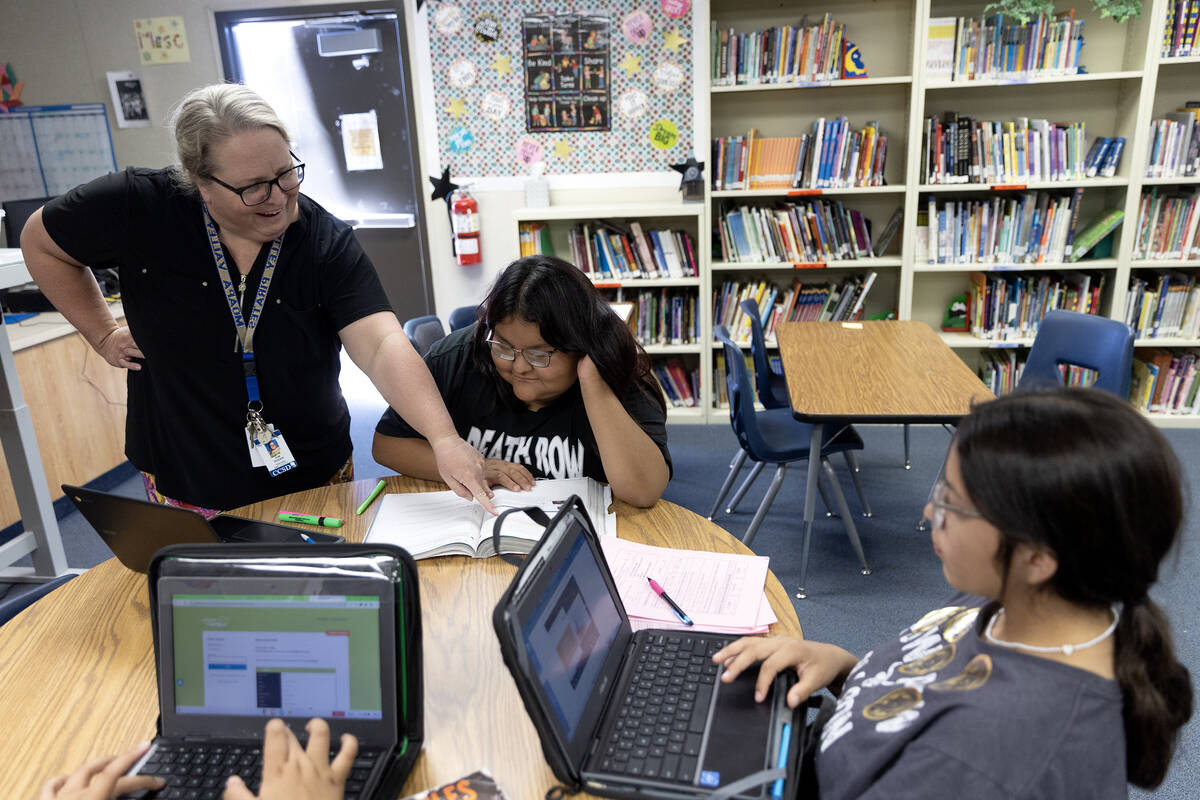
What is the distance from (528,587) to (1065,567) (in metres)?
0.51

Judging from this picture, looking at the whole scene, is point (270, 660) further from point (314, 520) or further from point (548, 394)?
point (548, 394)

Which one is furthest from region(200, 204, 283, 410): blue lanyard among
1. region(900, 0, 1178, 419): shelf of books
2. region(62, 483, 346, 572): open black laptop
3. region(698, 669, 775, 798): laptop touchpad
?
region(900, 0, 1178, 419): shelf of books

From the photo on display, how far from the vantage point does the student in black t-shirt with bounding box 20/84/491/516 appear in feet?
→ 5.16

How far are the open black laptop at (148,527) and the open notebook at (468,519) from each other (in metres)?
0.13

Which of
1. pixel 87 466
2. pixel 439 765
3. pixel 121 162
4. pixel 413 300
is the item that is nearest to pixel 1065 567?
pixel 439 765

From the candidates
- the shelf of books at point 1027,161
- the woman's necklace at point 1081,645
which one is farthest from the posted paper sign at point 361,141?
the woman's necklace at point 1081,645

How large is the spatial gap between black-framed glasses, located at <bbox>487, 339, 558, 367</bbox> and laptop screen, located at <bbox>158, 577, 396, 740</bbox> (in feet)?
2.59

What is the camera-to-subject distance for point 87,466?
3.48 metres

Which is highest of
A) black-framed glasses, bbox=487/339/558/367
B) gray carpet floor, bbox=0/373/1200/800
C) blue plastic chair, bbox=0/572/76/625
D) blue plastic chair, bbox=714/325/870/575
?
black-framed glasses, bbox=487/339/558/367

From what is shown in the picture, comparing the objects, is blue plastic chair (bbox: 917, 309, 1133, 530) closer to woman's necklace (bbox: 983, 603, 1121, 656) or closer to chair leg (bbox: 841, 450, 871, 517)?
chair leg (bbox: 841, 450, 871, 517)

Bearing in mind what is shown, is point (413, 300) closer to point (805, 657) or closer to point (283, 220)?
point (283, 220)

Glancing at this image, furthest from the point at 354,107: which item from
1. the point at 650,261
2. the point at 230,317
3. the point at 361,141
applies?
the point at 230,317

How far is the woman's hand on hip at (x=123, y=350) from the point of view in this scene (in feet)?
5.69

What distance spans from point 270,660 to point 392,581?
17cm
